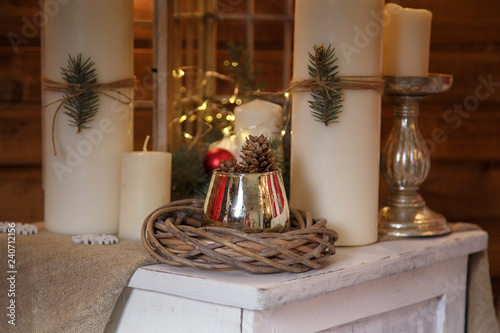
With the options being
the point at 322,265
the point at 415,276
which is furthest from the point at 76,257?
the point at 415,276

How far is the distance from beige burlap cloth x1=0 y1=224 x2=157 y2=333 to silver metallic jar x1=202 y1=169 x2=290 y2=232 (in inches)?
3.7

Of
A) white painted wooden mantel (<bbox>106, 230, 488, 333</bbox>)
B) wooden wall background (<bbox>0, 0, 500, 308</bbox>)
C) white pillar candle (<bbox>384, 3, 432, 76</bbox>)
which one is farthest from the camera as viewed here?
wooden wall background (<bbox>0, 0, 500, 308</bbox>)

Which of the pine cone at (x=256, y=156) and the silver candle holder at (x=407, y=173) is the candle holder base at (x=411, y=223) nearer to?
the silver candle holder at (x=407, y=173)

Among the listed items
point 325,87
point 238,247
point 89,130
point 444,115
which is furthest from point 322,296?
point 444,115

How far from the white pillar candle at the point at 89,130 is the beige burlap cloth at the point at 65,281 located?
49 mm

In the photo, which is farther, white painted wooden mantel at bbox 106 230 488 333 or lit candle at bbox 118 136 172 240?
lit candle at bbox 118 136 172 240

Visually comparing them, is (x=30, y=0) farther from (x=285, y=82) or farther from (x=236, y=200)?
(x=236, y=200)

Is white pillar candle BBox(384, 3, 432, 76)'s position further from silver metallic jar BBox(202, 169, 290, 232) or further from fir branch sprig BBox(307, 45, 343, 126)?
silver metallic jar BBox(202, 169, 290, 232)

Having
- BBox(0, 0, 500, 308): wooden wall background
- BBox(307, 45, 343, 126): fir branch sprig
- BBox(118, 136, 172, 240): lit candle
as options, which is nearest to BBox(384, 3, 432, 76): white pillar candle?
BBox(307, 45, 343, 126): fir branch sprig

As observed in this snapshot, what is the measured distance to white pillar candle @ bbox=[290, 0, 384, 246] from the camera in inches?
30.4

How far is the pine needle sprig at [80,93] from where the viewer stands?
816 millimetres

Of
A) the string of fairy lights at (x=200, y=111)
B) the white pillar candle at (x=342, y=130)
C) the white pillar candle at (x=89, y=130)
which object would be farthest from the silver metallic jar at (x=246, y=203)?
the string of fairy lights at (x=200, y=111)

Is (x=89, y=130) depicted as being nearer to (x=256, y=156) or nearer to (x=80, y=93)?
(x=80, y=93)

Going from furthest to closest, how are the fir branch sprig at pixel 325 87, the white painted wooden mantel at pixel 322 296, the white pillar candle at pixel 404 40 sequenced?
1. the white pillar candle at pixel 404 40
2. the fir branch sprig at pixel 325 87
3. the white painted wooden mantel at pixel 322 296
